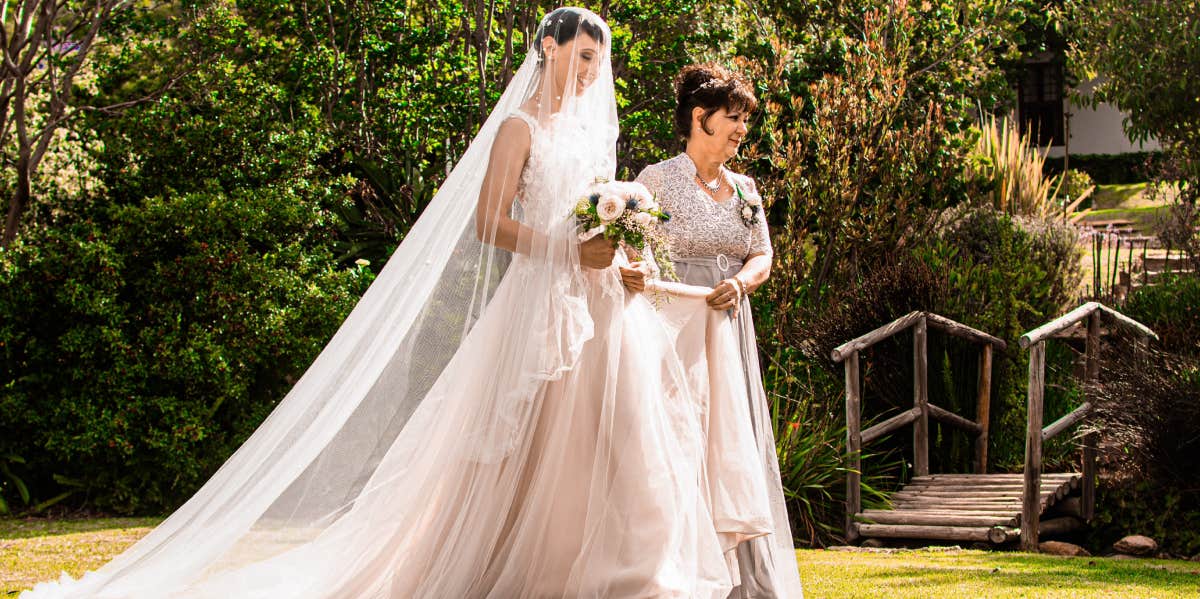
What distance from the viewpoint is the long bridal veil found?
14.1 feet

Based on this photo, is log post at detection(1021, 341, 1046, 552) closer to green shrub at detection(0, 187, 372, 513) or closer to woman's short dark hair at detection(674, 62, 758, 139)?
woman's short dark hair at detection(674, 62, 758, 139)

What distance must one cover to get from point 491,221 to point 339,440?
1.00 m

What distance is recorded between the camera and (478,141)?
471 cm

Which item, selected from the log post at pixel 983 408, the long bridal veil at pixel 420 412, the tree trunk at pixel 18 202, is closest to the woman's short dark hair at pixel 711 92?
the long bridal veil at pixel 420 412

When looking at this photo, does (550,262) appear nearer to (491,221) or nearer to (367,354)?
(491,221)

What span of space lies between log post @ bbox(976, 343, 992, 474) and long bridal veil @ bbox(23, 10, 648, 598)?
583 centimetres

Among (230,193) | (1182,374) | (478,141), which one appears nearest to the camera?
(478,141)

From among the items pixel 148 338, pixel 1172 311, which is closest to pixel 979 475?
pixel 1172 311

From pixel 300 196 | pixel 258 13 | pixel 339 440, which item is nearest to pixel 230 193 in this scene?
pixel 300 196

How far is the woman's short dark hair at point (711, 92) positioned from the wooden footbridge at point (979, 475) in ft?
12.7

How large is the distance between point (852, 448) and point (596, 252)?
187 inches

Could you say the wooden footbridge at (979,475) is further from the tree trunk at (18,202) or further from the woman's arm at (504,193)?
the tree trunk at (18,202)

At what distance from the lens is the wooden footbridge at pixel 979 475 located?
811 centimetres

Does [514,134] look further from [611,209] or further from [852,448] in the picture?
[852,448]
